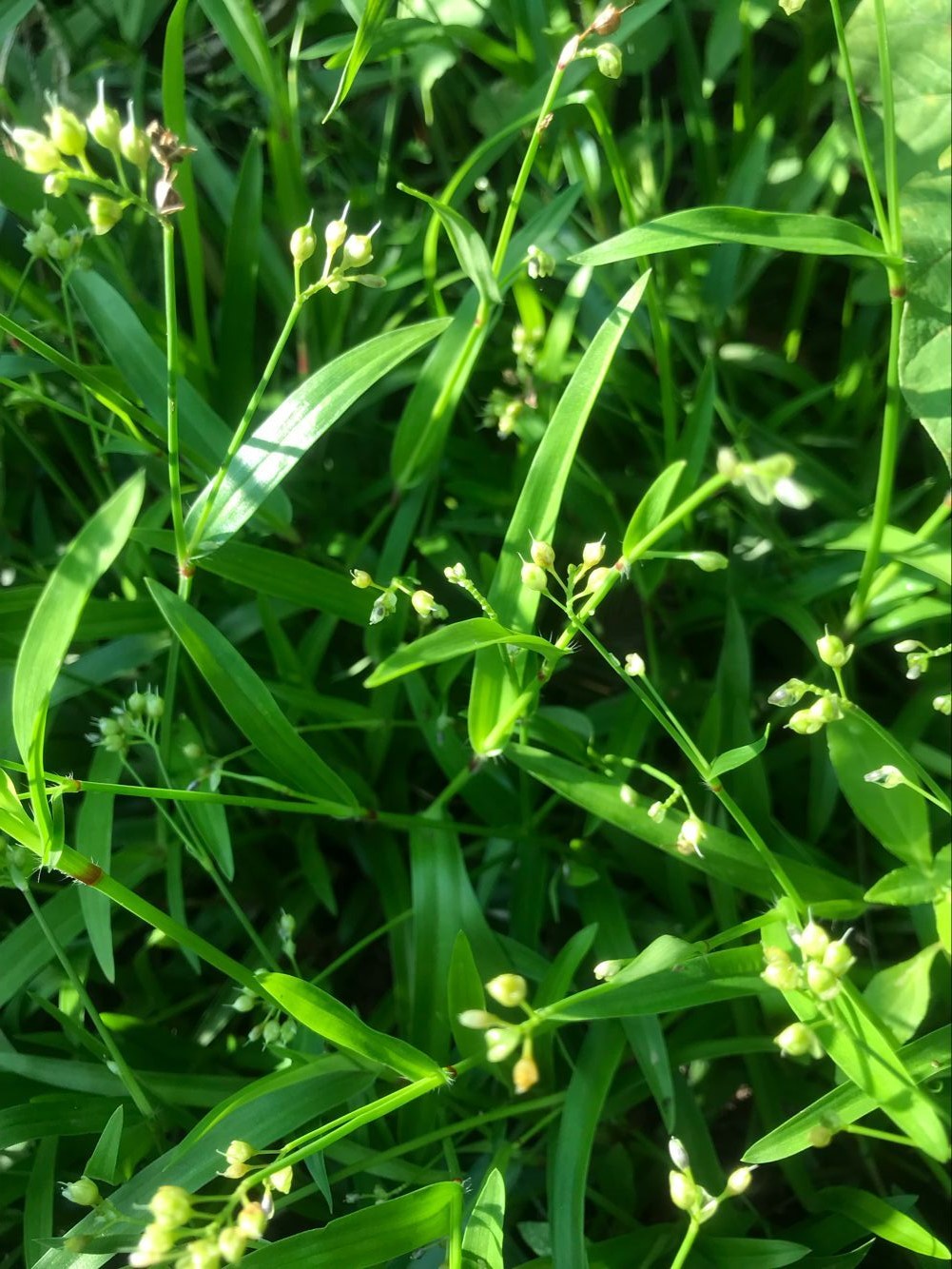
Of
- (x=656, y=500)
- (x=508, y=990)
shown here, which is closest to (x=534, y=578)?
(x=656, y=500)

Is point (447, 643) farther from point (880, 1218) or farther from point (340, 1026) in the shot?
point (880, 1218)

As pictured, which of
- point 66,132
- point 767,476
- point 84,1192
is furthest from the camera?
point 84,1192

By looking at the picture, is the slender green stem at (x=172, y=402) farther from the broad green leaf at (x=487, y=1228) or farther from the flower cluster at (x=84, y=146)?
the broad green leaf at (x=487, y=1228)

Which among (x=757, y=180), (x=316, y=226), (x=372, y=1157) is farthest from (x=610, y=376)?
(x=372, y=1157)

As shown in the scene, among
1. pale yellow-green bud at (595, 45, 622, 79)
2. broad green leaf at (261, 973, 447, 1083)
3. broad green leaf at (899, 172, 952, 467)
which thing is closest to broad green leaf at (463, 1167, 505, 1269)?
broad green leaf at (261, 973, 447, 1083)

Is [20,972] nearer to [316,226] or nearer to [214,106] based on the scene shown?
[316,226]
